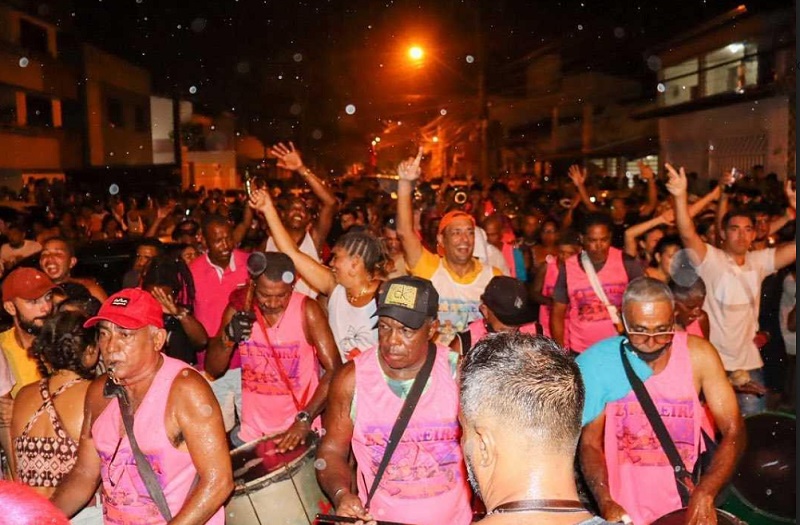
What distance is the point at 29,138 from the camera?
34.2 m

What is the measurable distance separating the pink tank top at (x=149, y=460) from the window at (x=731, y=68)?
26.6m

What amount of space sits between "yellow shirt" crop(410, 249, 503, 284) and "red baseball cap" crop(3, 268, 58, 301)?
3.02 meters

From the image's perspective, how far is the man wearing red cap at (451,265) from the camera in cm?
674

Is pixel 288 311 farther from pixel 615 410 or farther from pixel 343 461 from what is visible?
pixel 615 410

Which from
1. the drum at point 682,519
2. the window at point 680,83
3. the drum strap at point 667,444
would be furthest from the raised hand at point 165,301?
the window at point 680,83

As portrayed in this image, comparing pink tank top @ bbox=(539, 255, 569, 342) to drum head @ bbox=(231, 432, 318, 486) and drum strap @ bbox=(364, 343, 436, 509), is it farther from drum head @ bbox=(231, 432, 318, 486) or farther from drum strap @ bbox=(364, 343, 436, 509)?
drum strap @ bbox=(364, 343, 436, 509)

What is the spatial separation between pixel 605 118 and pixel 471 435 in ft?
143

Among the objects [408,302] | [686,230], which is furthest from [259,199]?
[686,230]

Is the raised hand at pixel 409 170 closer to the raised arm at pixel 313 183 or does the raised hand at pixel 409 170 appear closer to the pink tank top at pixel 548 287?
the raised arm at pixel 313 183

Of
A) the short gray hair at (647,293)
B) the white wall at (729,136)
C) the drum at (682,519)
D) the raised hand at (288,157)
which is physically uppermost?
the white wall at (729,136)

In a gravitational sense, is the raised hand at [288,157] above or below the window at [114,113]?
below

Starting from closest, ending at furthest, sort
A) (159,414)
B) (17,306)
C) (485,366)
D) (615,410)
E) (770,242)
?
(485,366) → (159,414) → (615,410) → (17,306) → (770,242)

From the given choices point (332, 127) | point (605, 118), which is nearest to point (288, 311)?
point (605, 118)

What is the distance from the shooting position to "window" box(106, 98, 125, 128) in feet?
134
